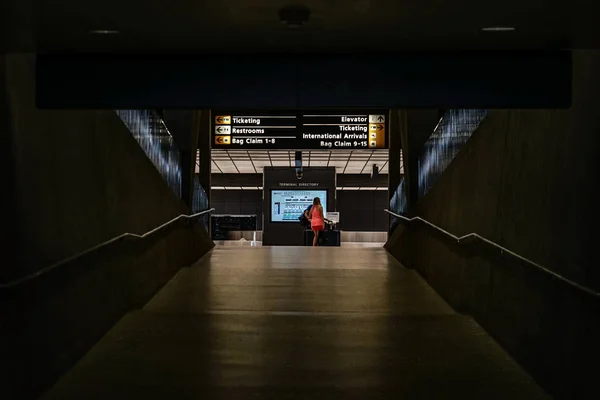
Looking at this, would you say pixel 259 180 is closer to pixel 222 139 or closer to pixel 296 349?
pixel 222 139

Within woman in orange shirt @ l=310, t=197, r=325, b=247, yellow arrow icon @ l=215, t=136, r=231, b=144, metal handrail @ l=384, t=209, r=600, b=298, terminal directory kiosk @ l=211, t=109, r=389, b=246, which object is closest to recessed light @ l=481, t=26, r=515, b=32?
metal handrail @ l=384, t=209, r=600, b=298

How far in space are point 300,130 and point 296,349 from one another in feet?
20.7

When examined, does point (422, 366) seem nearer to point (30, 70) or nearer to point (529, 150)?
point (529, 150)

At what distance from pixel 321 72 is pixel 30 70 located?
152 centimetres

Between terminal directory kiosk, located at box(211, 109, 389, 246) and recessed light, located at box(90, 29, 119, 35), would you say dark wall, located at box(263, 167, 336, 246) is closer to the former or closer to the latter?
terminal directory kiosk, located at box(211, 109, 389, 246)

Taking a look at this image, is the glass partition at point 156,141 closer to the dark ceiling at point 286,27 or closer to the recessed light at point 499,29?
the dark ceiling at point 286,27

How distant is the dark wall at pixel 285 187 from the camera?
18.4 meters

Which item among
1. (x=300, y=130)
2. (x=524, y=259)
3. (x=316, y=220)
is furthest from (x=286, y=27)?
(x=316, y=220)

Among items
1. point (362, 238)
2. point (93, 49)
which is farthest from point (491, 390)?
point (362, 238)

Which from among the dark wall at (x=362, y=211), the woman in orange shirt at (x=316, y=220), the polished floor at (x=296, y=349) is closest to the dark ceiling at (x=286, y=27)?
the polished floor at (x=296, y=349)

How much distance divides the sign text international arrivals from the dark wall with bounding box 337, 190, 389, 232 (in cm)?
1708

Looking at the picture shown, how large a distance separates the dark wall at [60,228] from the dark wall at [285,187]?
1323 cm

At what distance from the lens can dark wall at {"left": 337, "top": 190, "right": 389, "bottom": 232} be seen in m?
27.6

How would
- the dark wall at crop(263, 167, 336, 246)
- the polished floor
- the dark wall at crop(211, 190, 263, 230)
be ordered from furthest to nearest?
the dark wall at crop(211, 190, 263, 230) < the dark wall at crop(263, 167, 336, 246) < the polished floor
